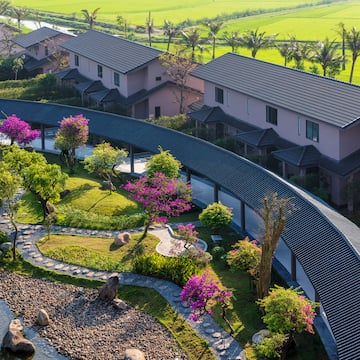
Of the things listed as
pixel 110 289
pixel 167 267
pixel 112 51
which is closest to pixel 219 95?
pixel 112 51

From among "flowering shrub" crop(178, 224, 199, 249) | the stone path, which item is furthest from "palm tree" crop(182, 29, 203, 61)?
"flowering shrub" crop(178, 224, 199, 249)

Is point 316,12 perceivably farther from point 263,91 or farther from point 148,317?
point 148,317

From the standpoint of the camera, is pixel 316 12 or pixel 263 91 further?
pixel 316 12

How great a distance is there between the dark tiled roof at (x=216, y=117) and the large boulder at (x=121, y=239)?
16.8m

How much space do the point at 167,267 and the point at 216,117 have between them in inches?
894

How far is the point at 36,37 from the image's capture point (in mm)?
83438

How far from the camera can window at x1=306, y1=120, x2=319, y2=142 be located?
4462 centimetres

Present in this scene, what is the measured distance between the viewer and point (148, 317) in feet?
104

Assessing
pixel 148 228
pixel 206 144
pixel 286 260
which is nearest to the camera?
pixel 286 260

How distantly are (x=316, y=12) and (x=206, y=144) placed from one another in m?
90.7

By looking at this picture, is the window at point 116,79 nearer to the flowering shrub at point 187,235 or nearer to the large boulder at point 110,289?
the flowering shrub at point 187,235

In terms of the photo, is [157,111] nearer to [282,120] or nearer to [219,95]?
[219,95]

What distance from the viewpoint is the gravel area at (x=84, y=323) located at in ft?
96.5

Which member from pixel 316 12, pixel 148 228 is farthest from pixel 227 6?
pixel 148 228
